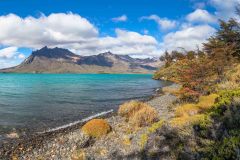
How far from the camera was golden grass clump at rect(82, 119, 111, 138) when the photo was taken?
15789 mm

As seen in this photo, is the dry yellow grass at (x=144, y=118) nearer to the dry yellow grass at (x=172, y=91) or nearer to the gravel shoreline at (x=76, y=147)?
the gravel shoreline at (x=76, y=147)

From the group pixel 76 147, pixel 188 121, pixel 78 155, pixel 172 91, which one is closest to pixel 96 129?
pixel 76 147

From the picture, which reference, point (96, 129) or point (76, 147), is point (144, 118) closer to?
point (96, 129)

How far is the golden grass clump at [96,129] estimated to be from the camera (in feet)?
51.8

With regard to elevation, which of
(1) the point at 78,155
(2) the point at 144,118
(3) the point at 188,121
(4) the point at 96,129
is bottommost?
(1) the point at 78,155

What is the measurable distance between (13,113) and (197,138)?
24970 mm

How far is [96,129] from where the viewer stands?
639 inches

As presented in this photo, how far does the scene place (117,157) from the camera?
12117 millimetres

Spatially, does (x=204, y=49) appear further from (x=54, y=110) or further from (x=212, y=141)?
(x=212, y=141)

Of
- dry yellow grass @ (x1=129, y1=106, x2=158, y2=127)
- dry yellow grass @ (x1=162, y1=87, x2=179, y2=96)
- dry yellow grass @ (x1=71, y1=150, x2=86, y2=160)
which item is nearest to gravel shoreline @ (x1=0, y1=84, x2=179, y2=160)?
dry yellow grass @ (x1=71, y1=150, x2=86, y2=160)

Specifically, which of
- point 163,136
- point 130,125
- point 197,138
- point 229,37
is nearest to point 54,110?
point 130,125

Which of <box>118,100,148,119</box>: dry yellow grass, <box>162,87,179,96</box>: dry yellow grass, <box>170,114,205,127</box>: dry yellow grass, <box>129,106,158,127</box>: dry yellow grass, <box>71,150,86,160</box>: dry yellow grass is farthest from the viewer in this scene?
Result: <box>162,87,179,96</box>: dry yellow grass

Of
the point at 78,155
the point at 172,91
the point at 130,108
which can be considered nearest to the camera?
the point at 78,155

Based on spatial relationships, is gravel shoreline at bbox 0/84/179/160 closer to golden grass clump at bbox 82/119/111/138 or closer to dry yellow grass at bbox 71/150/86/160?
dry yellow grass at bbox 71/150/86/160
